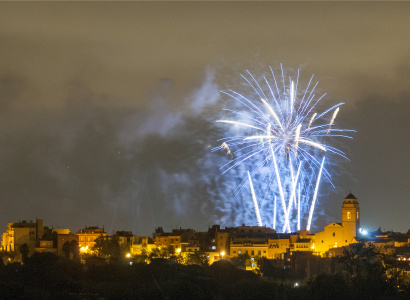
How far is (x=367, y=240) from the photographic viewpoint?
65.1 m

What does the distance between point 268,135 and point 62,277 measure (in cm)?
1322

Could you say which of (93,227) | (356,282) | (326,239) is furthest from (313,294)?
(93,227)

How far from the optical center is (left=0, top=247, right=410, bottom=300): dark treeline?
46.4 metres

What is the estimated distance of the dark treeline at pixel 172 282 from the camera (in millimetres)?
46375

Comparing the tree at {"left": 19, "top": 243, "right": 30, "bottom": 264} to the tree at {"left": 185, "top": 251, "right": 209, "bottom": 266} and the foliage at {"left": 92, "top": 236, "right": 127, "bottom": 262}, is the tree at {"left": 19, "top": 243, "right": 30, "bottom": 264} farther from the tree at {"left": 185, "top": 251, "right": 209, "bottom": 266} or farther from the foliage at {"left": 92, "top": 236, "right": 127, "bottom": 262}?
the tree at {"left": 185, "top": 251, "right": 209, "bottom": 266}

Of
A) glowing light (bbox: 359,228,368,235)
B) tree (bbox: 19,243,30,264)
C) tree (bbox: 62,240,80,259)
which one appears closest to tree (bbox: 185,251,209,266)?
tree (bbox: 62,240,80,259)

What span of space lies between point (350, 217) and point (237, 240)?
789 centimetres

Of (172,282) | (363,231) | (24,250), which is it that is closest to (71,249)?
(24,250)

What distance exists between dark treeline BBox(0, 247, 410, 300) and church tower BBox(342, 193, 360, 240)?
27.8 feet

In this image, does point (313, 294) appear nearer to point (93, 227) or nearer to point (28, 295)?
point (28, 295)

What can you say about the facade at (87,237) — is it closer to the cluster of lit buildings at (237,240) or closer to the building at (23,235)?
the cluster of lit buildings at (237,240)

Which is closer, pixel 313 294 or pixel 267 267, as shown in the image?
pixel 313 294

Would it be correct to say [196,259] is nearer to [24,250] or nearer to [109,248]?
[109,248]

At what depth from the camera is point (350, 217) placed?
223ft
